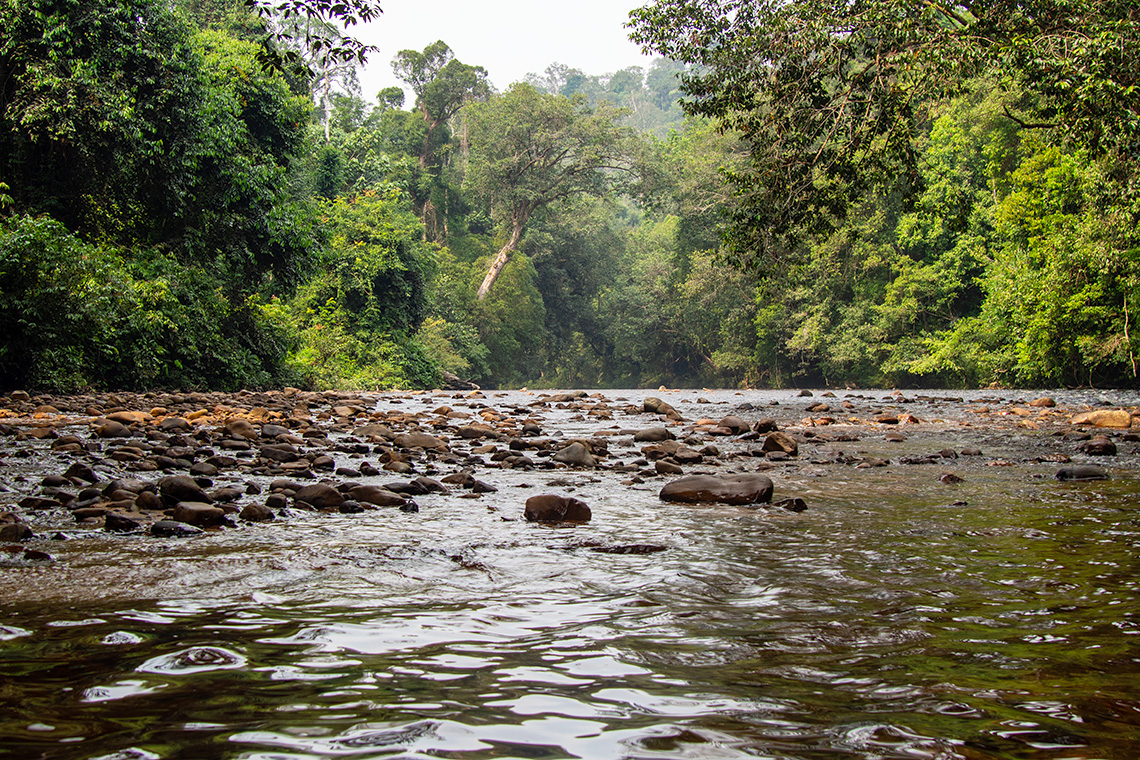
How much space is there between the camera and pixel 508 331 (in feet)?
131

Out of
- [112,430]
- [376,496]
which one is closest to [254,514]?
[376,496]

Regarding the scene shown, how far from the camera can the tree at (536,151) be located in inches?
1394

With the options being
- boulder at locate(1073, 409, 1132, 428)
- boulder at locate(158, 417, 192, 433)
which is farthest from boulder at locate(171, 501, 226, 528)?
boulder at locate(1073, 409, 1132, 428)

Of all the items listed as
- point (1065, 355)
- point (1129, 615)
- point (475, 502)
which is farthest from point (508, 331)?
point (1129, 615)

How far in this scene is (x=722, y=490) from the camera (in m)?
4.86

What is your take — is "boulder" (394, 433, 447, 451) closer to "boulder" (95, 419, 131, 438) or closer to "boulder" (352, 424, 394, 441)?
"boulder" (352, 424, 394, 441)

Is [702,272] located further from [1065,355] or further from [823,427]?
[823,427]

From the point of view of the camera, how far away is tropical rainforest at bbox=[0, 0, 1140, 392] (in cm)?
859

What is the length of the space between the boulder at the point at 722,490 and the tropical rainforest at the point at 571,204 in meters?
4.67

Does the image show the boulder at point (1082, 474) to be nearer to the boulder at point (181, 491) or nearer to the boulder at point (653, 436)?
the boulder at point (653, 436)

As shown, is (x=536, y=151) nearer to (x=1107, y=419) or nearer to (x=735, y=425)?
(x=735, y=425)

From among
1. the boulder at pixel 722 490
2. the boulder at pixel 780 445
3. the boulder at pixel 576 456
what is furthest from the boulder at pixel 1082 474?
the boulder at pixel 576 456

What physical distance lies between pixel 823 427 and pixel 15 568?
31.8 ft

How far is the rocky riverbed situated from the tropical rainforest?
2637 millimetres
